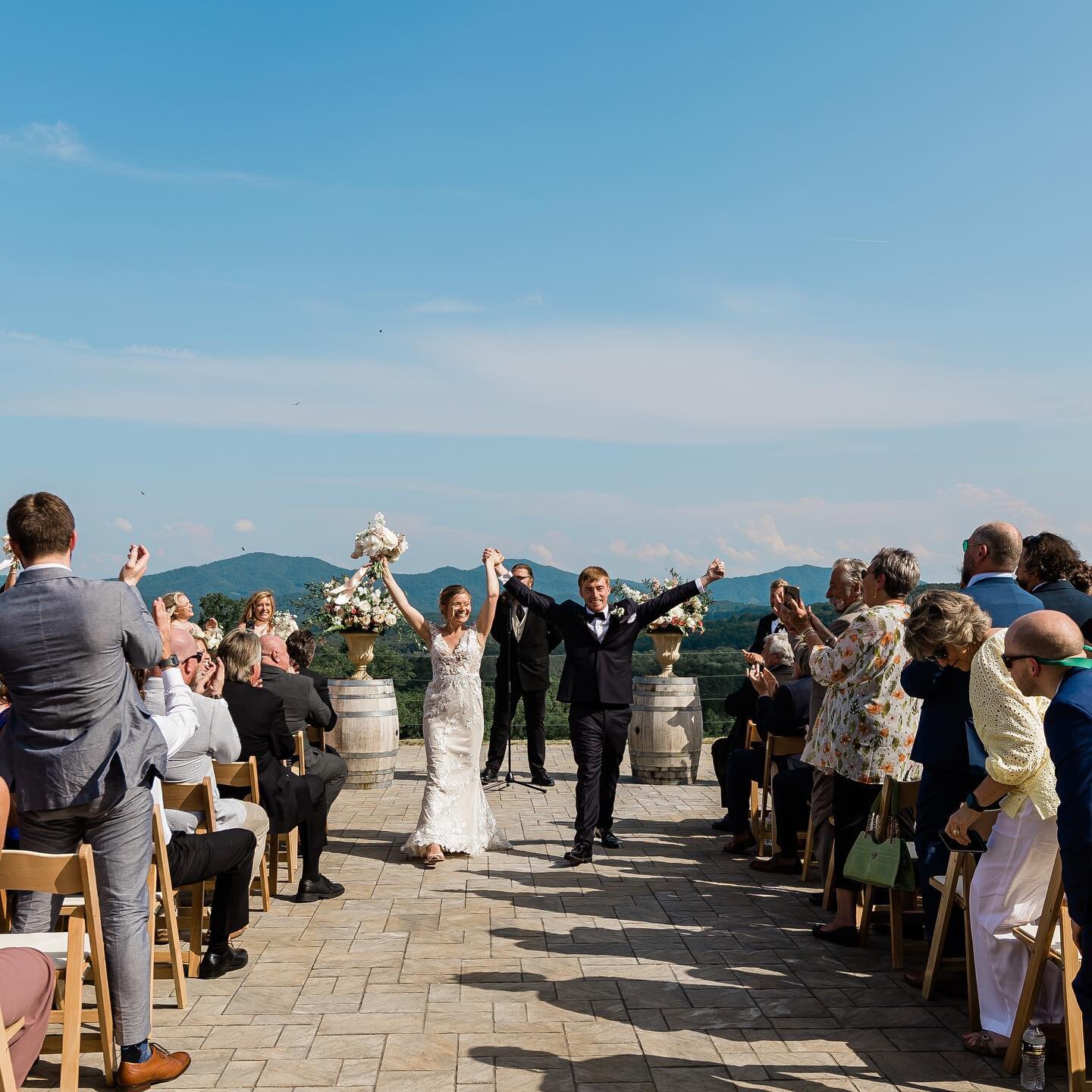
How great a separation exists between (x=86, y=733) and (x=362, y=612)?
7.48 meters

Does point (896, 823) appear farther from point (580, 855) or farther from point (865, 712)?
point (580, 855)

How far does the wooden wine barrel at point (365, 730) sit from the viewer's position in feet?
36.7

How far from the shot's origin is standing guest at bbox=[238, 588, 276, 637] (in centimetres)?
974

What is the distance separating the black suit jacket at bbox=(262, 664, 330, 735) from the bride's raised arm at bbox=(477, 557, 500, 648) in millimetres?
1280

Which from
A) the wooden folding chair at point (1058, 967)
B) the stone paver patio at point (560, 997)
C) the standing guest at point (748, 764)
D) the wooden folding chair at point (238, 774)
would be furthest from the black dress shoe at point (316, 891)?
the wooden folding chair at point (1058, 967)

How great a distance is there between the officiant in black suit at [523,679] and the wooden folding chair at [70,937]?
741cm

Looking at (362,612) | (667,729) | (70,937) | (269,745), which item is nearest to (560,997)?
(70,937)

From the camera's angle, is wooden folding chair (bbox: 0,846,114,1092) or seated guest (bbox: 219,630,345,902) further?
seated guest (bbox: 219,630,345,902)

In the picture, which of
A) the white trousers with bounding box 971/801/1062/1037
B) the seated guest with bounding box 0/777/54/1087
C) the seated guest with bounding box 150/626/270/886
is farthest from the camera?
the seated guest with bounding box 150/626/270/886

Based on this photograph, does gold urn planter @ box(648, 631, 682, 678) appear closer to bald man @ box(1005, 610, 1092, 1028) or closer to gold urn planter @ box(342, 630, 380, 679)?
gold urn planter @ box(342, 630, 380, 679)

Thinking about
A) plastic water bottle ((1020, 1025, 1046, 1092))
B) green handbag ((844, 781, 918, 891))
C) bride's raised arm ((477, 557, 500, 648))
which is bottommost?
plastic water bottle ((1020, 1025, 1046, 1092))

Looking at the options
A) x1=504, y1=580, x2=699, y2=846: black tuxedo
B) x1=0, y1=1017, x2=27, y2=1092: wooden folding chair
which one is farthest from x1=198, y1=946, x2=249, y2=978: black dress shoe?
x1=504, y1=580, x2=699, y2=846: black tuxedo

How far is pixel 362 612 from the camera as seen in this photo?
1154cm

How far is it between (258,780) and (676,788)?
5680mm
